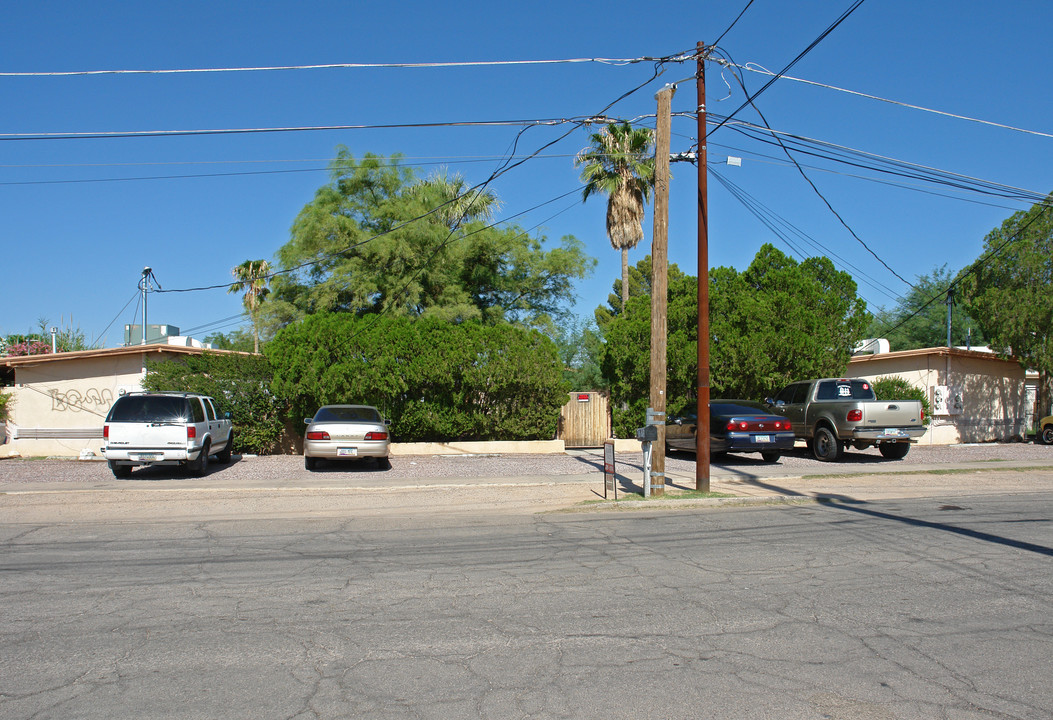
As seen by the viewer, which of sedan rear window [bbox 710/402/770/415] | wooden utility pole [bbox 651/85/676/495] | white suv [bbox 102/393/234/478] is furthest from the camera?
sedan rear window [bbox 710/402/770/415]

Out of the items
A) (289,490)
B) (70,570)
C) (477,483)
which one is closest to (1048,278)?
(477,483)

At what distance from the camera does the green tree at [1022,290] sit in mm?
24438

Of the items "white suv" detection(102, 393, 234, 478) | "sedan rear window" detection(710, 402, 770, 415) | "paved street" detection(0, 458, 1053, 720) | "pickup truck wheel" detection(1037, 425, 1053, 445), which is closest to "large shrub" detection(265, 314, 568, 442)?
"white suv" detection(102, 393, 234, 478)

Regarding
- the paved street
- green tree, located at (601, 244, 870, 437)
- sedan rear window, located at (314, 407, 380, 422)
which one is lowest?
the paved street

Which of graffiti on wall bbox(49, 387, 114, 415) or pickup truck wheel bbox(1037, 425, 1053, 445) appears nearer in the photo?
graffiti on wall bbox(49, 387, 114, 415)

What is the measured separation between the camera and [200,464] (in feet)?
50.5

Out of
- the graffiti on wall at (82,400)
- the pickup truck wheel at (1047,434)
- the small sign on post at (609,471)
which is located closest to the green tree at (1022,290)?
the pickup truck wheel at (1047,434)

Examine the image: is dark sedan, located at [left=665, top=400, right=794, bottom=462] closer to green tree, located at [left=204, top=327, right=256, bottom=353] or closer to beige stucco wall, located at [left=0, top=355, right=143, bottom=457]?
beige stucco wall, located at [left=0, top=355, right=143, bottom=457]

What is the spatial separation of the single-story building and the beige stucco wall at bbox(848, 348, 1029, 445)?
22212 millimetres

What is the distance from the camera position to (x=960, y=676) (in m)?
4.49

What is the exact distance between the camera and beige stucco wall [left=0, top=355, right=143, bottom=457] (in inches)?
792

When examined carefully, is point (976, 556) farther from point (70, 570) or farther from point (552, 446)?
point (552, 446)

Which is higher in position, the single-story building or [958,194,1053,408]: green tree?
[958,194,1053,408]: green tree

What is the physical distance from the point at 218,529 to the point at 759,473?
11.0 metres
